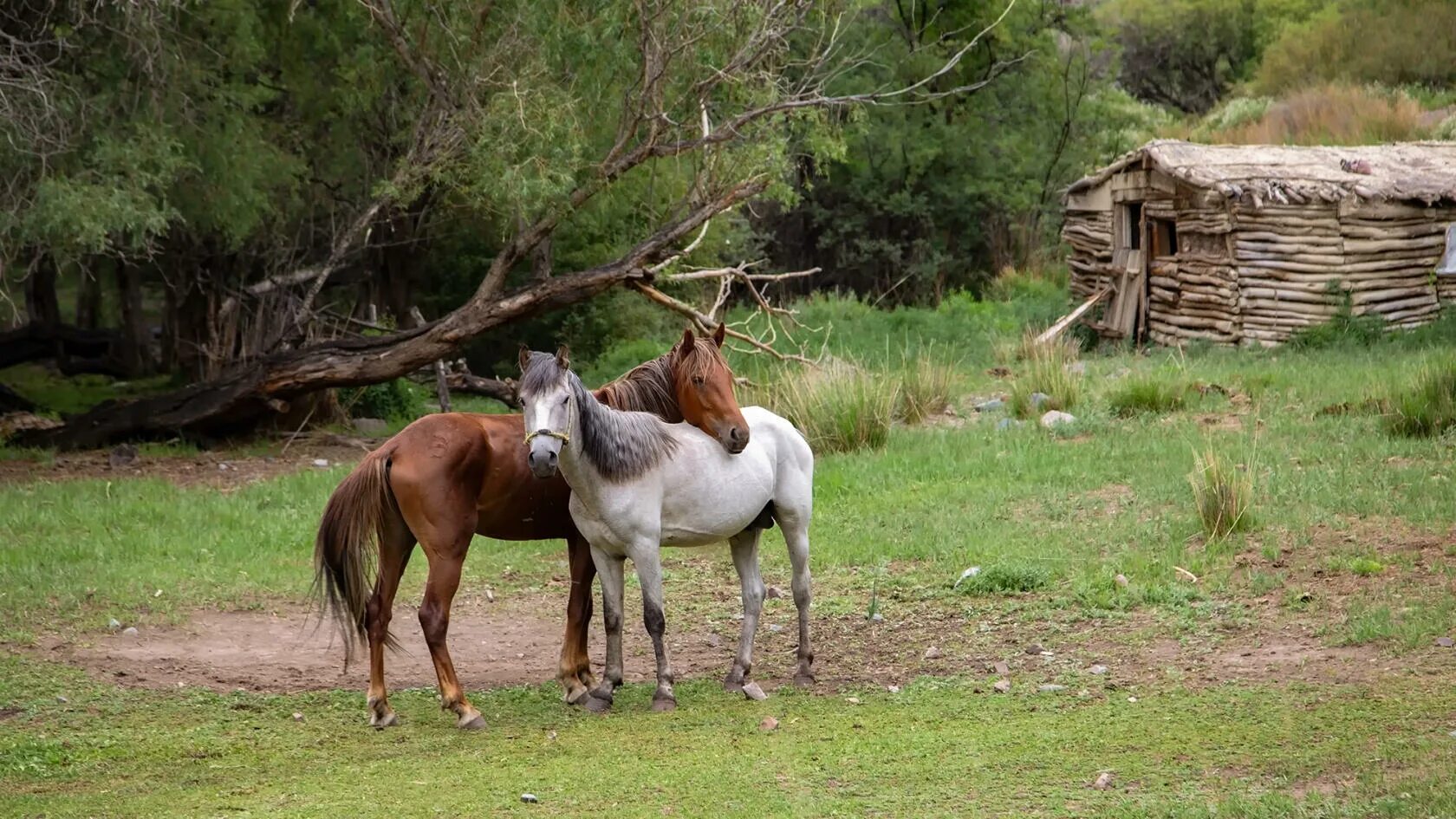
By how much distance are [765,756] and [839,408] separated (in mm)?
8126

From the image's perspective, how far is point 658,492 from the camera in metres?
7.10

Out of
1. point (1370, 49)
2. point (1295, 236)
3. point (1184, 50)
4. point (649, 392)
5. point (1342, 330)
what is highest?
point (1184, 50)

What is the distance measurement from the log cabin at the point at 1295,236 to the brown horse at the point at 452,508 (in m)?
13.7

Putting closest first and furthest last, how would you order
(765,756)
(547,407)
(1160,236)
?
(765,756) < (547,407) < (1160,236)

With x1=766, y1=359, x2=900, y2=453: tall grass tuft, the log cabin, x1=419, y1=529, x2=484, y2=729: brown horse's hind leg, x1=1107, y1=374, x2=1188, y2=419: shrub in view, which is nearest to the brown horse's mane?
x1=419, y1=529, x2=484, y2=729: brown horse's hind leg

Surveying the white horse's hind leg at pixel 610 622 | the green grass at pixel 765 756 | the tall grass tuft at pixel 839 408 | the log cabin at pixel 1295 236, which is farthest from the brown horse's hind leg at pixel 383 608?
the log cabin at pixel 1295 236

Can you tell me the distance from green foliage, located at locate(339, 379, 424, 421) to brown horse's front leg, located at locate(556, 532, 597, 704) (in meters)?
11.3

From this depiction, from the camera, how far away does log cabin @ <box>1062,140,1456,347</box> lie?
62.3 feet

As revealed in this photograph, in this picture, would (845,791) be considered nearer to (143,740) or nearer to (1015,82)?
(143,740)

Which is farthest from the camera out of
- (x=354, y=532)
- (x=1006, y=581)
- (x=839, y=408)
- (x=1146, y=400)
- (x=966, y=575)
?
(x=1146, y=400)

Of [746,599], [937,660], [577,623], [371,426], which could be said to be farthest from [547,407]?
[371,426]

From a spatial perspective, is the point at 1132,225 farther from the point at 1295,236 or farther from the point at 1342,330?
the point at 1342,330

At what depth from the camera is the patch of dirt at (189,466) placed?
14.6 metres

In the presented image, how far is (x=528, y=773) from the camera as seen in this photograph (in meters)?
6.14
